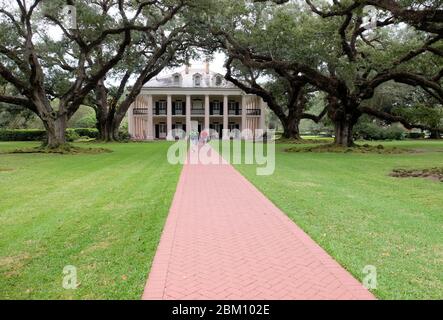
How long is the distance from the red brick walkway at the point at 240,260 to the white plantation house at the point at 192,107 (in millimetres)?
44292

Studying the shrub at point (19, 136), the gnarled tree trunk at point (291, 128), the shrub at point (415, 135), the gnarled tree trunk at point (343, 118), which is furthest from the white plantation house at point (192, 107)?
the gnarled tree trunk at point (343, 118)

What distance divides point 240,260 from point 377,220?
3.12 metres

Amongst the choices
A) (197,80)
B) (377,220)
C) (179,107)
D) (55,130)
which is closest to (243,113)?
(197,80)

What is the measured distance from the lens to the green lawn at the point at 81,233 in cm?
418

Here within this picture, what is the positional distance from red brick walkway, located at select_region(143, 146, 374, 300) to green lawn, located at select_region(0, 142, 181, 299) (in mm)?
284

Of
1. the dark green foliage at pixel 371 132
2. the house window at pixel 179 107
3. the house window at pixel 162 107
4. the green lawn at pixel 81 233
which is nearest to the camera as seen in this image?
the green lawn at pixel 81 233

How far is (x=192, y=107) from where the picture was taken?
53875 mm

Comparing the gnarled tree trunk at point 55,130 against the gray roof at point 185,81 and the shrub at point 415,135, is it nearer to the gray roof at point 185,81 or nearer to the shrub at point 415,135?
the gray roof at point 185,81

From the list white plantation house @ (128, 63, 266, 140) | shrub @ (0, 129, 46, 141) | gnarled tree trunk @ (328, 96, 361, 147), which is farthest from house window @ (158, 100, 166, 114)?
gnarled tree trunk @ (328, 96, 361, 147)

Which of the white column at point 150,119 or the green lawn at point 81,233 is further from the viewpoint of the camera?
the white column at point 150,119

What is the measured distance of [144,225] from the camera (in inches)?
256

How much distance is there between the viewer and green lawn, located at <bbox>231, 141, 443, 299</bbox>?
174 inches

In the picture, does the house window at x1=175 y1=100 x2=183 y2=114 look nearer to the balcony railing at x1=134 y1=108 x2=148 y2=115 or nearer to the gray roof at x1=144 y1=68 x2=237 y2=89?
the gray roof at x1=144 y1=68 x2=237 y2=89

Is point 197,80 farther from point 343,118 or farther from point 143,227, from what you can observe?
point 143,227
